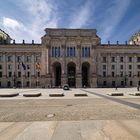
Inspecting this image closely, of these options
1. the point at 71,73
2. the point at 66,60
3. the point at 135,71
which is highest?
the point at 66,60

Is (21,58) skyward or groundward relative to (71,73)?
skyward

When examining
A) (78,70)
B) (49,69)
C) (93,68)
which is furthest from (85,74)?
(49,69)

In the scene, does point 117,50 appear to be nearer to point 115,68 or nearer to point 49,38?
point 115,68

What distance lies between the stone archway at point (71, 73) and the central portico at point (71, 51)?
8.77ft

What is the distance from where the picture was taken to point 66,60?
109062 mm

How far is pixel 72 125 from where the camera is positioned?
13414mm

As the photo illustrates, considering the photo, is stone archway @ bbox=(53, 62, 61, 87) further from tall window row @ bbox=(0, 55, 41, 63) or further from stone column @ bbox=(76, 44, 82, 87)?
stone column @ bbox=(76, 44, 82, 87)

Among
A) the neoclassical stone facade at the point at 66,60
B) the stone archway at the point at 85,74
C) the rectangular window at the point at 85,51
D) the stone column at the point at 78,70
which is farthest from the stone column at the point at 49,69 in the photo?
the stone archway at the point at 85,74

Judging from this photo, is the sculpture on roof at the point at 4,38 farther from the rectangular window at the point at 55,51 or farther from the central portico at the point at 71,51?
the rectangular window at the point at 55,51

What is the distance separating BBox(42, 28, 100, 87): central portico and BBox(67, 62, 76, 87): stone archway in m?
2.67

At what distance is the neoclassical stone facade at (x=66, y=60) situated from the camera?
10838 cm

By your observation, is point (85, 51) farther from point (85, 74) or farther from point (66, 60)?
point (85, 74)

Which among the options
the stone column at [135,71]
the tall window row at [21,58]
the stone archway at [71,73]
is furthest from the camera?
the stone archway at [71,73]

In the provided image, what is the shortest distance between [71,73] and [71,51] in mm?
11536
